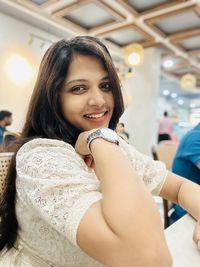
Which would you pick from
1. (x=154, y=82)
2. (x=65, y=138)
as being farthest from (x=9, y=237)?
(x=154, y=82)

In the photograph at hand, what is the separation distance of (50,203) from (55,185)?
4cm

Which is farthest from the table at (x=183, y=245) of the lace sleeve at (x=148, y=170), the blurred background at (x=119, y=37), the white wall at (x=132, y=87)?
the white wall at (x=132, y=87)

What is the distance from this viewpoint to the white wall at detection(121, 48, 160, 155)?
6.11m

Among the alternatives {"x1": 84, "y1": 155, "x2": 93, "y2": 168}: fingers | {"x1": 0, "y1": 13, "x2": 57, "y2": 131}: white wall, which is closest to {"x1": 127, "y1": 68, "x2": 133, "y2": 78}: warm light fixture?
{"x1": 0, "y1": 13, "x2": 57, "y2": 131}: white wall

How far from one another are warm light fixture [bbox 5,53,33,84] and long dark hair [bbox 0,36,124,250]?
4.25m

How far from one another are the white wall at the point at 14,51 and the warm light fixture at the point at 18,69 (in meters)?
0.06

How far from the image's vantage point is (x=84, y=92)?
2.84ft

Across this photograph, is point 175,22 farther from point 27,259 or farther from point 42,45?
point 27,259

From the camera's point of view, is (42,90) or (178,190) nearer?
(42,90)

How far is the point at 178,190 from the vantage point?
112 centimetres

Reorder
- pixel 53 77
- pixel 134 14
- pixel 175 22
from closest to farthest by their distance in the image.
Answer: pixel 53 77 → pixel 134 14 → pixel 175 22

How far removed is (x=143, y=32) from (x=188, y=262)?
16.1 ft

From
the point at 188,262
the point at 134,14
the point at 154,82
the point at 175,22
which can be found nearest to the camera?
the point at 188,262

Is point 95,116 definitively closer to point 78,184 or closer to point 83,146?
point 83,146
